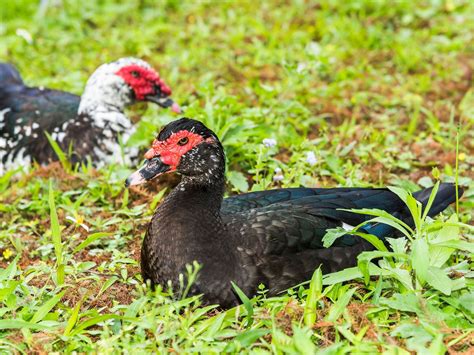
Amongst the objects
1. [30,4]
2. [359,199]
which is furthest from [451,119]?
[30,4]

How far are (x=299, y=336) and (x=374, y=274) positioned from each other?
0.60m

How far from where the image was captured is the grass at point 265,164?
10.5 ft

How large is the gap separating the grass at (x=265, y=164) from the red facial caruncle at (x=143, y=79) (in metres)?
0.23

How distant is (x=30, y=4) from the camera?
320 inches

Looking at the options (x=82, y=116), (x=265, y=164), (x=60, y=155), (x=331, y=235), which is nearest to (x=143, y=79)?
(x=82, y=116)

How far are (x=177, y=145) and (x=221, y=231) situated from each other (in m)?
0.47

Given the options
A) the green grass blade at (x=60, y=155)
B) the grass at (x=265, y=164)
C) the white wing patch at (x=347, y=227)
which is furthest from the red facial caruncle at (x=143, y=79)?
the white wing patch at (x=347, y=227)

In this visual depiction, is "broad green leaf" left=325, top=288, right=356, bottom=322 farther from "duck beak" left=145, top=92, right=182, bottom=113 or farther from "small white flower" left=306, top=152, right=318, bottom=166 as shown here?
"duck beak" left=145, top=92, right=182, bottom=113

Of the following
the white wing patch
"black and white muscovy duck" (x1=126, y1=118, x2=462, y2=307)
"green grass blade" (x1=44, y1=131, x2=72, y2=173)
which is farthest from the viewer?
"green grass blade" (x1=44, y1=131, x2=72, y2=173)

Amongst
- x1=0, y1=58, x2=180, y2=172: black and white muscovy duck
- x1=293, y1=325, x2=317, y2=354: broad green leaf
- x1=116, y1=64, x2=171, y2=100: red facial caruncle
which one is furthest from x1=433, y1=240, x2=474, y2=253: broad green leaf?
x1=116, y1=64, x2=171, y2=100: red facial caruncle

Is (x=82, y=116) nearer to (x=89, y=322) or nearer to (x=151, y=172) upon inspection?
(x=151, y=172)

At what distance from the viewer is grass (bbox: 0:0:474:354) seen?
3.19m

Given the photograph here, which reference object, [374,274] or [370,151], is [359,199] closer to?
[374,274]

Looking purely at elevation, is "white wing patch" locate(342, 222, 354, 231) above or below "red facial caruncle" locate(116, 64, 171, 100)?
below
